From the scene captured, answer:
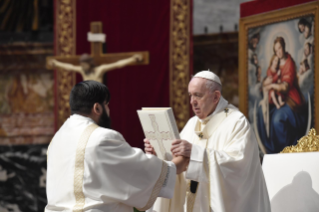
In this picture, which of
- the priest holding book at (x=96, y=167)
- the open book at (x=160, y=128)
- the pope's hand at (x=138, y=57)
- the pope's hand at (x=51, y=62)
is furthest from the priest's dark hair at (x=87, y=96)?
the pope's hand at (x=51, y=62)

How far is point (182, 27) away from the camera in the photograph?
7.56m

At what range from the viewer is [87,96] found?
3051 mm

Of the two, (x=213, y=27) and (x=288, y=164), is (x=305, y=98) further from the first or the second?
(x=213, y=27)

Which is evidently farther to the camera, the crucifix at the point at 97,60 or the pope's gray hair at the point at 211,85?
the crucifix at the point at 97,60

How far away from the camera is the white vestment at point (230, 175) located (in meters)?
3.53

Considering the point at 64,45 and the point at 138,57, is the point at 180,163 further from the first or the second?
the point at 64,45

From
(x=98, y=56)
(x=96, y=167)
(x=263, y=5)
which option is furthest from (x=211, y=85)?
(x=98, y=56)

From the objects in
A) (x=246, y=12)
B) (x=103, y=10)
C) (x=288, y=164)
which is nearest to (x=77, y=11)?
(x=103, y=10)

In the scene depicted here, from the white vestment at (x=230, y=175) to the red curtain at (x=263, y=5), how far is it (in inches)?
87.5

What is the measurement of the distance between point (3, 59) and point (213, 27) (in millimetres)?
3742

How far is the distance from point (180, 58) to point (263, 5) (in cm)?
205

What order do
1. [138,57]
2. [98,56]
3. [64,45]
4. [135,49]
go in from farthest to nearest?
1. [64,45]
2. [135,49]
3. [98,56]
4. [138,57]

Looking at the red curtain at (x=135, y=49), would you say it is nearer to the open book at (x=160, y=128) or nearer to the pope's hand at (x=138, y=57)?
the pope's hand at (x=138, y=57)

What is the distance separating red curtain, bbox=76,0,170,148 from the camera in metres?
7.78
